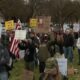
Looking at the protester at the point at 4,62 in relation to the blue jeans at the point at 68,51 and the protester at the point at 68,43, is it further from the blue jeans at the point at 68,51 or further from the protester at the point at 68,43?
the blue jeans at the point at 68,51

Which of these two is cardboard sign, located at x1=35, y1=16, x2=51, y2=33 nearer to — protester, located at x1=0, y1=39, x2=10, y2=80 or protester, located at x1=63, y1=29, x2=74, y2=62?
protester, located at x1=63, y1=29, x2=74, y2=62

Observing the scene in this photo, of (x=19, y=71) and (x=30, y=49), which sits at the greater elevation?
(x=30, y=49)

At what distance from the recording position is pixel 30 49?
15.6m

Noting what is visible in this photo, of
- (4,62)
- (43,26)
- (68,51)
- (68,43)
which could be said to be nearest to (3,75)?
(4,62)

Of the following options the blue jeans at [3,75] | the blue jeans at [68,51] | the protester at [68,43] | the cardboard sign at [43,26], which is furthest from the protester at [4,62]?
the blue jeans at [68,51]

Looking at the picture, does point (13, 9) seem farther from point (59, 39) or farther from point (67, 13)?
point (59, 39)

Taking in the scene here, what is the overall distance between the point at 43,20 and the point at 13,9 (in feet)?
166

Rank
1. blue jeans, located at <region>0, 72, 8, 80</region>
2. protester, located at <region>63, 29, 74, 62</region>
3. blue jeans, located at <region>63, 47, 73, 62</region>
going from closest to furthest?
1. blue jeans, located at <region>0, 72, 8, 80</region>
2. protester, located at <region>63, 29, 74, 62</region>
3. blue jeans, located at <region>63, 47, 73, 62</region>

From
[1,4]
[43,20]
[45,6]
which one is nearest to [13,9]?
[1,4]

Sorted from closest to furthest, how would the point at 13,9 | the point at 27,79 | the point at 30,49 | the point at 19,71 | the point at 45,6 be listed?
the point at 27,79 → the point at 30,49 → the point at 19,71 → the point at 13,9 → the point at 45,6

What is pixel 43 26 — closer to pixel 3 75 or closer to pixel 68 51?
pixel 68 51

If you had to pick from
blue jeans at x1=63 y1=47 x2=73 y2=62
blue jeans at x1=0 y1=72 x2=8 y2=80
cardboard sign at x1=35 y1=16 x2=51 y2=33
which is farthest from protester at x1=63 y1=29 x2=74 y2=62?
blue jeans at x1=0 y1=72 x2=8 y2=80

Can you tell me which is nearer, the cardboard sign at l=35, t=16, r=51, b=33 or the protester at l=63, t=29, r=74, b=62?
the cardboard sign at l=35, t=16, r=51, b=33

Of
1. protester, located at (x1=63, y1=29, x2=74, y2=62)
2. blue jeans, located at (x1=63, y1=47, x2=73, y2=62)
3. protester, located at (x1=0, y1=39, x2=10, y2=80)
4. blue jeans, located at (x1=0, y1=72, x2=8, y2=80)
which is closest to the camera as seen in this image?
protester, located at (x1=0, y1=39, x2=10, y2=80)
